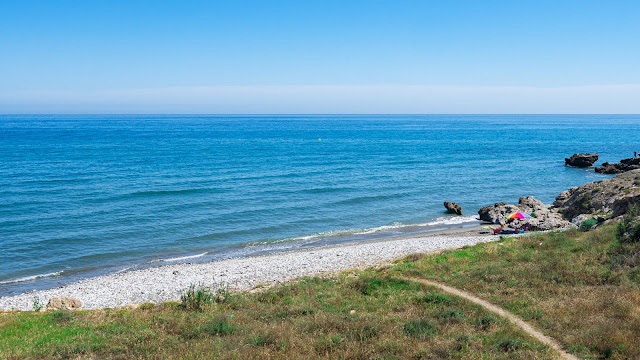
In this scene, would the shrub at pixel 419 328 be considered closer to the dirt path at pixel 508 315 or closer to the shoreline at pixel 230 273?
the dirt path at pixel 508 315

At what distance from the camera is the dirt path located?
11163 mm

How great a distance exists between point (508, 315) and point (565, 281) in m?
3.83

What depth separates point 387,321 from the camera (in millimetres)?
12695

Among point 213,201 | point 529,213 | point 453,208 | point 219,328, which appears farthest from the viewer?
point 213,201

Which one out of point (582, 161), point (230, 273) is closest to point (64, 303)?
point (230, 273)

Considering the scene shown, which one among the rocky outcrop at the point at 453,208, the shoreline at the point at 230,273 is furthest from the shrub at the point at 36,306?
the rocky outcrop at the point at 453,208

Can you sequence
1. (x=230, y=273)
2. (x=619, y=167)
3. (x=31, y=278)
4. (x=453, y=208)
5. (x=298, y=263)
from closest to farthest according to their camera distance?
(x=230, y=273) → (x=31, y=278) → (x=298, y=263) → (x=453, y=208) → (x=619, y=167)

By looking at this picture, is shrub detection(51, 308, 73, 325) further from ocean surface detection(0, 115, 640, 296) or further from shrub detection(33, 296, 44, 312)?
ocean surface detection(0, 115, 640, 296)

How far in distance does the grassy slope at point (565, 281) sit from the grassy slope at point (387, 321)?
4 centimetres

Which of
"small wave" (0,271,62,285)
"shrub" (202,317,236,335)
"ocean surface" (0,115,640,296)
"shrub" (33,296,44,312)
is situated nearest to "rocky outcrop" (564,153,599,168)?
"ocean surface" (0,115,640,296)

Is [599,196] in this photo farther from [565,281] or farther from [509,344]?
[509,344]

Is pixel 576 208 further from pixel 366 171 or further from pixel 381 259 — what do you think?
pixel 366 171

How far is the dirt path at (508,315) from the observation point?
1116 cm

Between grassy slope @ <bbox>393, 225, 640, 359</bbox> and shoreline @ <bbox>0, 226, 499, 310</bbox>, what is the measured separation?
18.6ft
